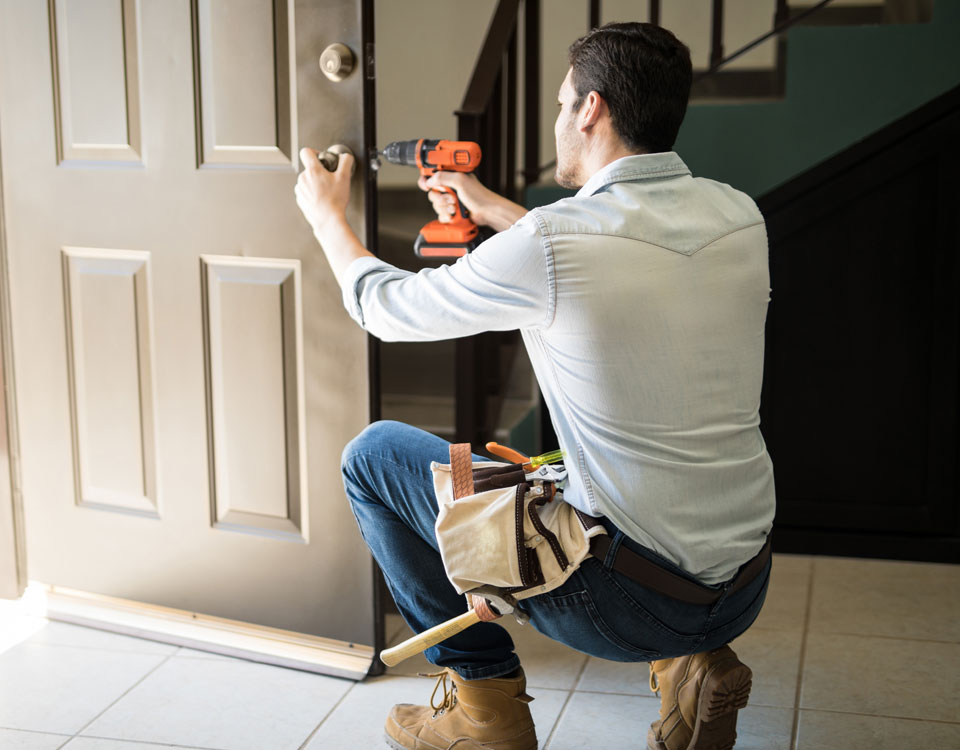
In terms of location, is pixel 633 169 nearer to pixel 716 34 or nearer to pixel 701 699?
pixel 701 699

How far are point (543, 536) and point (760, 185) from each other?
5.55 feet

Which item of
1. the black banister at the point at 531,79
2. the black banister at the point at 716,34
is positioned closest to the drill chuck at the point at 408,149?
the black banister at the point at 531,79

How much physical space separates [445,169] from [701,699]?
1.04 metres

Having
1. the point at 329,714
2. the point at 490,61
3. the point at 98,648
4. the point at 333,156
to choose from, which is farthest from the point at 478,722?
the point at 490,61

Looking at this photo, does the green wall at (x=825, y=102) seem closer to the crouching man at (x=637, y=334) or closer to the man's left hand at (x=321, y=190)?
the man's left hand at (x=321, y=190)

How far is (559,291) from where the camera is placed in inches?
56.1

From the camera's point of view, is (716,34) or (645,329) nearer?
(645,329)

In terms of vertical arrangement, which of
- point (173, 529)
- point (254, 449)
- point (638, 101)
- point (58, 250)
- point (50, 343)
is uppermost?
point (638, 101)

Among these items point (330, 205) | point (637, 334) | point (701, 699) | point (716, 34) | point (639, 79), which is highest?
point (716, 34)

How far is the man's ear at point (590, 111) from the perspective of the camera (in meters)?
1.51

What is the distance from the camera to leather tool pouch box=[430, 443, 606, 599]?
1.52 m

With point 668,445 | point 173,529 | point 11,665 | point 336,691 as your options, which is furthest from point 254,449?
point 668,445

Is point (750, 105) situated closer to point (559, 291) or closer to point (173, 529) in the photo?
point (559, 291)

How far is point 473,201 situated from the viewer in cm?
193
